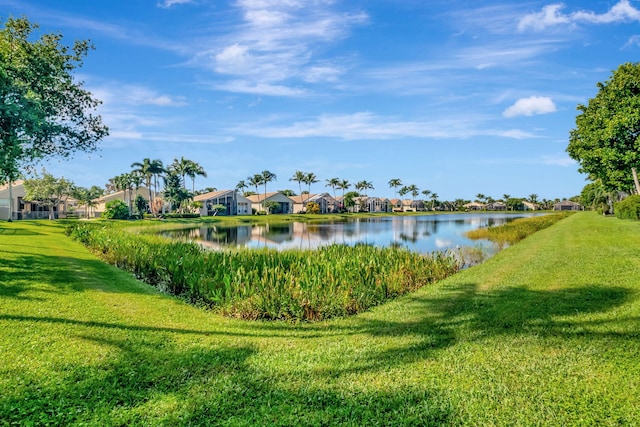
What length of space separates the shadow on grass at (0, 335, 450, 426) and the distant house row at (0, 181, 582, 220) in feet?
192

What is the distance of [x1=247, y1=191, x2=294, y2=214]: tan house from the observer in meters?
99.8

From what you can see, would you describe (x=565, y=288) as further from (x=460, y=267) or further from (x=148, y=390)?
(x=148, y=390)

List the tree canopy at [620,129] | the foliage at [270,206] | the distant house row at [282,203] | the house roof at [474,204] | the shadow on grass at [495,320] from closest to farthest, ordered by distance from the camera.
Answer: the shadow on grass at [495,320]
the tree canopy at [620,129]
the distant house row at [282,203]
the foliage at [270,206]
the house roof at [474,204]

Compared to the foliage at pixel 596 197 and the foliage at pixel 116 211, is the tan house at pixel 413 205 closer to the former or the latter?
the foliage at pixel 596 197

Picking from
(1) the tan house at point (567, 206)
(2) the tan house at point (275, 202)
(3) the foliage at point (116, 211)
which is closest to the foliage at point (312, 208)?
(2) the tan house at point (275, 202)

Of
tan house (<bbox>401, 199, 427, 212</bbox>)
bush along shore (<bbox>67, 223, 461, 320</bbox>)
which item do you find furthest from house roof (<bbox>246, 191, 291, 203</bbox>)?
bush along shore (<bbox>67, 223, 461, 320</bbox>)

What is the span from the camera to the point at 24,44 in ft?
52.0

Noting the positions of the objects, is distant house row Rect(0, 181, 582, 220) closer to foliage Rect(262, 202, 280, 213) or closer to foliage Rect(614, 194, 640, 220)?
foliage Rect(262, 202, 280, 213)

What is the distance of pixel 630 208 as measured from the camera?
36281 mm

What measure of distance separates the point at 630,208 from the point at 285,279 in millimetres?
38506

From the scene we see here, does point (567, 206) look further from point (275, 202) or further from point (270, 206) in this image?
point (270, 206)

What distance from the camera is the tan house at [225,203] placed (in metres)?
87.4

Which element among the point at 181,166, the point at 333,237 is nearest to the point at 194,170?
the point at 181,166

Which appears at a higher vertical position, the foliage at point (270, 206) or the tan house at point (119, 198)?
the tan house at point (119, 198)
